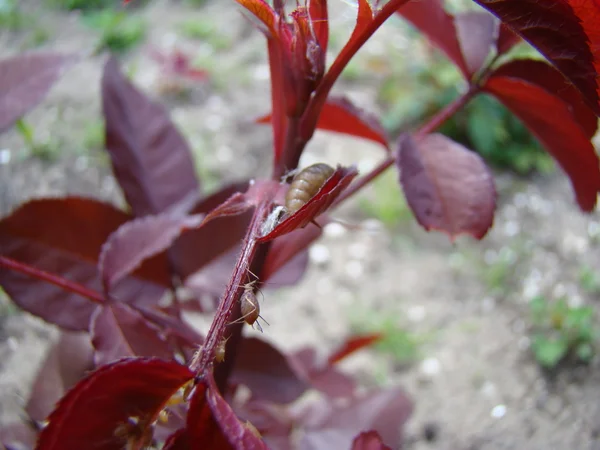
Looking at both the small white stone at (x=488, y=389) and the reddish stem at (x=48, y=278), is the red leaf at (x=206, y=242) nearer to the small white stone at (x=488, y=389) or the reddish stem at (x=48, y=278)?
the reddish stem at (x=48, y=278)

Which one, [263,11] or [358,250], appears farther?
[358,250]

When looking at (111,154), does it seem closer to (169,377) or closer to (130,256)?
(130,256)

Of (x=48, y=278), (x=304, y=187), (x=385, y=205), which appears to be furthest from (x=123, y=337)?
(x=385, y=205)

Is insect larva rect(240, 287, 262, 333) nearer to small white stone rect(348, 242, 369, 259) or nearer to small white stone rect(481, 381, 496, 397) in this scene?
small white stone rect(481, 381, 496, 397)

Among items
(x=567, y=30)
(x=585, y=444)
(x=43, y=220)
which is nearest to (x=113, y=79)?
(x=43, y=220)

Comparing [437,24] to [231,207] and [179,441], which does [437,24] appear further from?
[179,441]

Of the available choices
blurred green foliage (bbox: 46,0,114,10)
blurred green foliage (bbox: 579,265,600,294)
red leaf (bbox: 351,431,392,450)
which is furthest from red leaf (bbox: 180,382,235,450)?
blurred green foliage (bbox: 46,0,114,10)
